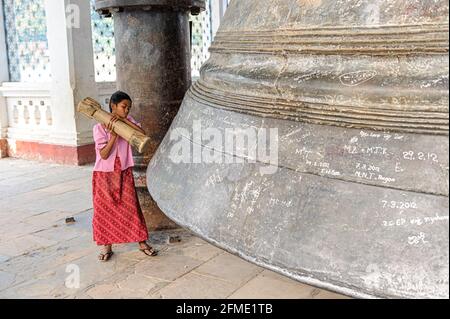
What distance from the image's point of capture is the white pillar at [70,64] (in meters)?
6.74

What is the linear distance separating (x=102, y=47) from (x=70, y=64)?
35.5 inches

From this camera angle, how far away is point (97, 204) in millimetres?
3604

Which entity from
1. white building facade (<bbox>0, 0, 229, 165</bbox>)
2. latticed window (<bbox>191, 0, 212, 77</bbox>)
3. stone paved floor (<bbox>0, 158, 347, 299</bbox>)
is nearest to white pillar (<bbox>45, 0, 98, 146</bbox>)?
white building facade (<bbox>0, 0, 229, 165</bbox>)

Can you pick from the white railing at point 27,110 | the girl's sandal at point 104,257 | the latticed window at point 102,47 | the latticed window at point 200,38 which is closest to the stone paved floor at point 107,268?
the girl's sandal at point 104,257

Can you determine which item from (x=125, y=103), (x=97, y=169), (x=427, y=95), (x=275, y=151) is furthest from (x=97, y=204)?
(x=427, y=95)

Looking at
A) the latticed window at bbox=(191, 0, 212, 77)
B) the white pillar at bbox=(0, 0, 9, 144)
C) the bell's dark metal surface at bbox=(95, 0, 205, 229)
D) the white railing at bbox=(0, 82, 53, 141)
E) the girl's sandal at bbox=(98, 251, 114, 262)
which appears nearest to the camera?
the girl's sandal at bbox=(98, 251, 114, 262)

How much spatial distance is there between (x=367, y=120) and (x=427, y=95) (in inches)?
3.7

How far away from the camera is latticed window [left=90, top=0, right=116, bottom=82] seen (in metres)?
7.42

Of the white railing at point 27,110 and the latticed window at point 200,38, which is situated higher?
the latticed window at point 200,38

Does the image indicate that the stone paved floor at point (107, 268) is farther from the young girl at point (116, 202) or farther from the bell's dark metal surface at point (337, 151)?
the bell's dark metal surface at point (337, 151)

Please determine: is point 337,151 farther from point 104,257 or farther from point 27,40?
point 27,40

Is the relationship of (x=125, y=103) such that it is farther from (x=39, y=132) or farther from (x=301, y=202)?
(x=39, y=132)

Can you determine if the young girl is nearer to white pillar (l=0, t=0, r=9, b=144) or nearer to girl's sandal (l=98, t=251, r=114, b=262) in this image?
girl's sandal (l=98, t=251, r=114, b=262)

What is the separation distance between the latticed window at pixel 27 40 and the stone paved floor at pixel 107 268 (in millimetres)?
3210
